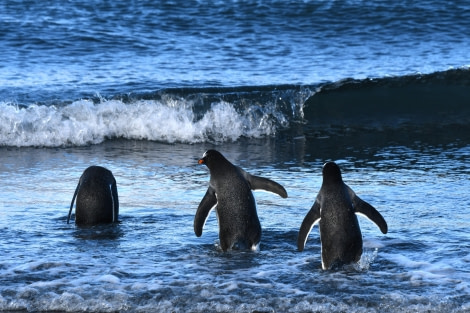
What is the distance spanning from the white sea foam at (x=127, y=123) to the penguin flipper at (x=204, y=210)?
17.4ft

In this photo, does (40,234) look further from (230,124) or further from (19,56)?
(19,56)

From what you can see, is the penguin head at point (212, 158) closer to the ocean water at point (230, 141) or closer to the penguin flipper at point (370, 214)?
the ocean water at point (230, 141)

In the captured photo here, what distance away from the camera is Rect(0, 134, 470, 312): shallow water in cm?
612

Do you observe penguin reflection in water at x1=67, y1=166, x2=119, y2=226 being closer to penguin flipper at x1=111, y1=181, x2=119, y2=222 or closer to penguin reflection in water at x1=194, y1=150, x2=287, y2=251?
penguin flipper at x1=111, y1=181, x2=119, y2=222

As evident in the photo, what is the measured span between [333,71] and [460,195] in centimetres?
739

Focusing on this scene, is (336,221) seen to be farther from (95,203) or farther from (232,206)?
(95,203)

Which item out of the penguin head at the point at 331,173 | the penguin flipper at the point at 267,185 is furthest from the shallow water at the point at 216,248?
the penguin head at the point at 331,173

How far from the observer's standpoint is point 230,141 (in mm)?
12859

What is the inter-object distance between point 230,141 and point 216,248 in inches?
218

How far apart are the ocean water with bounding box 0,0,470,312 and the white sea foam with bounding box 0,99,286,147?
0.10 ft

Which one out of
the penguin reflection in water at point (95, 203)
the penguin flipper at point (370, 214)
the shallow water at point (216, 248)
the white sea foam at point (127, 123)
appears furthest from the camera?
the white sea foam at point (127, 123)

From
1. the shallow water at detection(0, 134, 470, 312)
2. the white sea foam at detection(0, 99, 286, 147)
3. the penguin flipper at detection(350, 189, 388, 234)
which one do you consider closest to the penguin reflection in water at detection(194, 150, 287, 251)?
the shallow water at detection(0, 134, 470, 312)

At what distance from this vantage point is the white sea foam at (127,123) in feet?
41.5

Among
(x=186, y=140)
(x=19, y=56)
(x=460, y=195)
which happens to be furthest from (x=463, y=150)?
(x=19, y=56)
